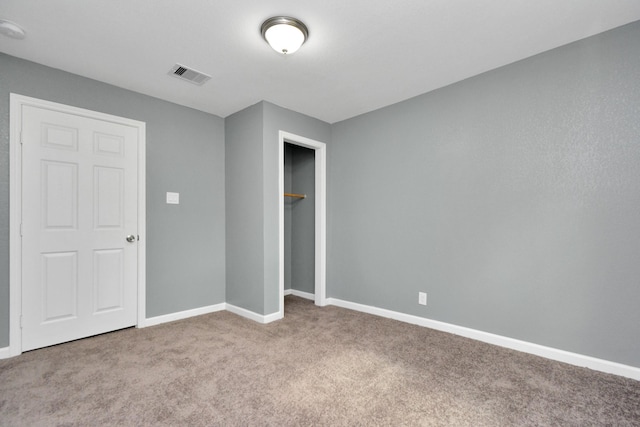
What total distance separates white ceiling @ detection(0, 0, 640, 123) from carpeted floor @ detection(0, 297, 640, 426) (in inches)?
95.0

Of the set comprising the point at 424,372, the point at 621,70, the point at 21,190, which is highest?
the point at 621,70

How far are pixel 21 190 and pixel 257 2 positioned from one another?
2426 millimetres

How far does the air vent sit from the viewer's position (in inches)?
107

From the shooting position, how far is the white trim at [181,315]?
3266mm

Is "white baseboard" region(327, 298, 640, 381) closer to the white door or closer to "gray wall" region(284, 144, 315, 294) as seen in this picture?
"gray wall" region(284, 144, 315, 294)

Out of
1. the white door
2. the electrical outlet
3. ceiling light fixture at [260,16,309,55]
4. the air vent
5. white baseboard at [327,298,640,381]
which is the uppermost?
the air vent

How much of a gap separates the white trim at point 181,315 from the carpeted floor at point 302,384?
294mm

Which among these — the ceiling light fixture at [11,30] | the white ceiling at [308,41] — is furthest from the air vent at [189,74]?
the ceiling light fixture at [11,30]

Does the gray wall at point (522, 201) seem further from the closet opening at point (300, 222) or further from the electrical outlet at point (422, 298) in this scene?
the closet opening at point (300, 222)

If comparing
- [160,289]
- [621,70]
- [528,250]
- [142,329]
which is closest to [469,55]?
[621,70]

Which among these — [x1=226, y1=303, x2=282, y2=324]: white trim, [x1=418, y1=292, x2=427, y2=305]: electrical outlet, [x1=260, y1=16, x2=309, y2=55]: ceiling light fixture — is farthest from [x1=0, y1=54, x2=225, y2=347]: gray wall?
[x1=418, y1=292, x2=427, y2=305]: electrical outlet

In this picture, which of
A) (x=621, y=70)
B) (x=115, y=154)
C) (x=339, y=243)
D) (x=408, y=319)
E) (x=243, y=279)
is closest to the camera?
(x=621, y=70)

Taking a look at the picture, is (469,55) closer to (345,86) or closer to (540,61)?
(540,61)

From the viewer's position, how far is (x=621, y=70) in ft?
7.19
